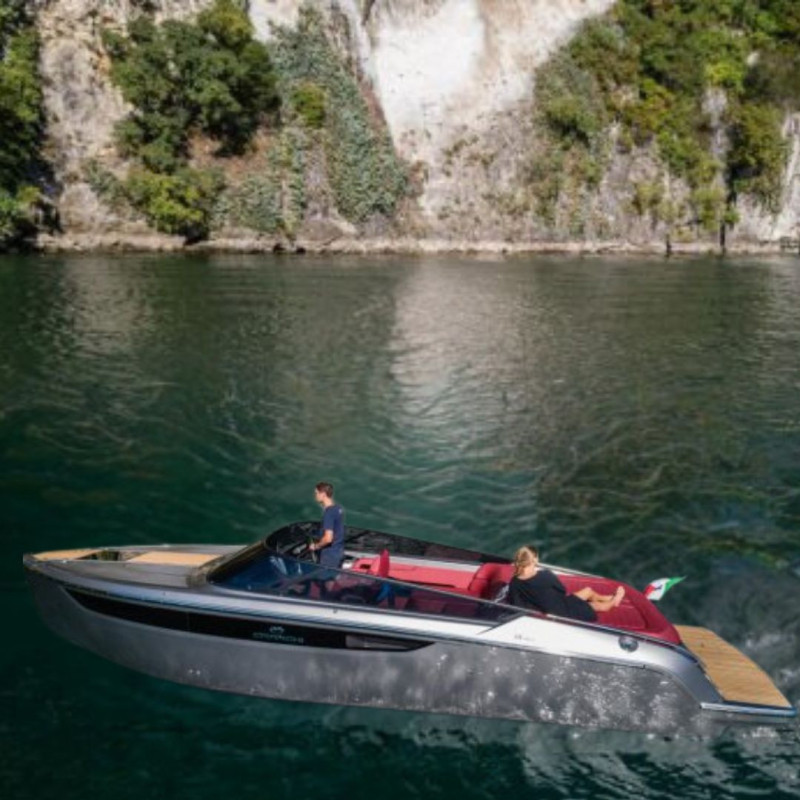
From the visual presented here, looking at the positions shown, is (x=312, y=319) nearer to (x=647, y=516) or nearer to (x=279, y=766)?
(x=647, y=516)

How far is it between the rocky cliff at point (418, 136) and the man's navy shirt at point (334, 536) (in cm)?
5640

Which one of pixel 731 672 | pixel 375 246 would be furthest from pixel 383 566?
pixel 375 246

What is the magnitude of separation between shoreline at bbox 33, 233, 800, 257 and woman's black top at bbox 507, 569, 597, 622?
188 ft

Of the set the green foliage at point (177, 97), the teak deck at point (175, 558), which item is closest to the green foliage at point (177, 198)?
the green foliage at point (177, 97)

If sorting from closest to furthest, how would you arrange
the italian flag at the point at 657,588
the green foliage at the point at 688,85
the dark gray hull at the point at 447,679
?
the dark gray hull at the point at 447,679 < the italian flag at the point at 657,588 < the green foliage at the point at 688,85

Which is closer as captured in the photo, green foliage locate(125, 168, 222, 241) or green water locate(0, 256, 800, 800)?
green water locate(0, 256, 800, 800)

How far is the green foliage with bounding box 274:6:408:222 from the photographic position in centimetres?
6988

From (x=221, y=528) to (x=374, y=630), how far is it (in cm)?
618

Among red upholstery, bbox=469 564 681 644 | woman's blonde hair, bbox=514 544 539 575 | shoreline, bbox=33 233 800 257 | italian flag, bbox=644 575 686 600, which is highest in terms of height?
shoreline, bbox=33 233 800 257

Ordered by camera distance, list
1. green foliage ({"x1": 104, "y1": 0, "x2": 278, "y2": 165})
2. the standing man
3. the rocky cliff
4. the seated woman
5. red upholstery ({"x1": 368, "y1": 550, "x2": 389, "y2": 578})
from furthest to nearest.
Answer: green foliage ({"x1": 104, "y1": 0, "x2": 278, "y2": 165}), the rocky cliff, the standing man, red upholstery ({"x1": 368, "y1": 550, "x2": 389, "y2": 578}), the seated woman

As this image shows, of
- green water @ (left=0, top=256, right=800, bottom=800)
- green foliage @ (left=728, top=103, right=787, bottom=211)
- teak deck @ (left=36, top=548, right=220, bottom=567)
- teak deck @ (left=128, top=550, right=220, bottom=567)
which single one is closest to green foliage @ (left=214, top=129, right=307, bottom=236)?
green water @ (left=0, top=256, right=800, bottom=800)

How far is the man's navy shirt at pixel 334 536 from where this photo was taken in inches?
428

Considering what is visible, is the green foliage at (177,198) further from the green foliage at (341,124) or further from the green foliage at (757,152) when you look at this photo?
the green foliage at (757,152)

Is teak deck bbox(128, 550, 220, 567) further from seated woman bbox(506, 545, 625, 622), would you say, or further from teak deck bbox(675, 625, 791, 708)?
teak deck bbox(675, 625, 791, 708)
